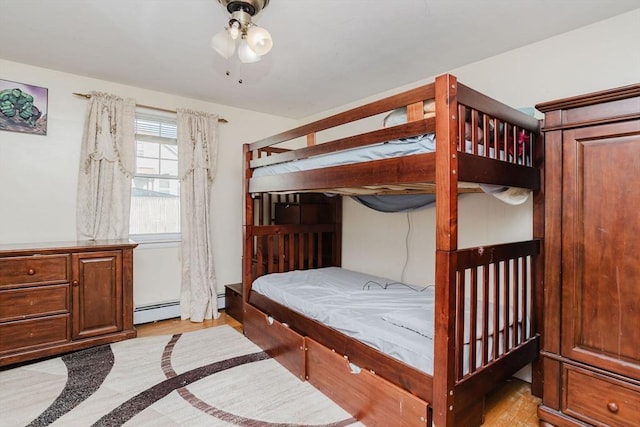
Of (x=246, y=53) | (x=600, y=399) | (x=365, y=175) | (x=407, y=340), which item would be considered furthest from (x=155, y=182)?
(x=600, y=399)

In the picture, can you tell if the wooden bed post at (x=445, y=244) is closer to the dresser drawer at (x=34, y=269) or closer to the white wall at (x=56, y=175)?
the dresser drawer at (x=34, y=269)

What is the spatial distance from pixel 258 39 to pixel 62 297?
7.79 feet

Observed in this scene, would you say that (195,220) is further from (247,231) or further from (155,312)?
(155,312)

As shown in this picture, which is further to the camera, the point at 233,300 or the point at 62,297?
the point at 233,300

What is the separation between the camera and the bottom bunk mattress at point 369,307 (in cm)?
152

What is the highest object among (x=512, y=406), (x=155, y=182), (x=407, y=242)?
(x=155, y=182)

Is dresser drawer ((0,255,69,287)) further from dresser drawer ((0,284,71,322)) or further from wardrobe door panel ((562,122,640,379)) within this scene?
wardrobe door panel ((562,122,640,379))

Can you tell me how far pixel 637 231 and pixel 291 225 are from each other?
7.87 ft

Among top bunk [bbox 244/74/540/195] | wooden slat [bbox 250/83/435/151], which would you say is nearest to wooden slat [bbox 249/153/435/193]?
top bunk [bbox 244/74/540/195]

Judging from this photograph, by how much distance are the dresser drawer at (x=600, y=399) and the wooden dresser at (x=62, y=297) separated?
304cm

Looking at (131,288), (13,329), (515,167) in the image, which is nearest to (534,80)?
(515,167)

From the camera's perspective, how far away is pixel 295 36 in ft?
6.86

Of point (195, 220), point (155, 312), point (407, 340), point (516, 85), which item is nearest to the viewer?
point (407, 340)

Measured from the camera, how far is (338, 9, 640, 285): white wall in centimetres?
182
